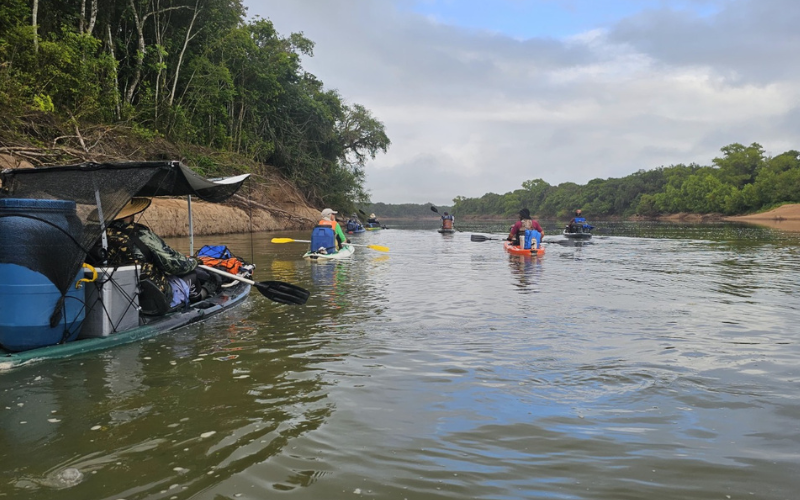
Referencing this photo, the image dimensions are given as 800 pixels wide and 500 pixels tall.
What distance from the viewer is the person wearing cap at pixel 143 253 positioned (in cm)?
558

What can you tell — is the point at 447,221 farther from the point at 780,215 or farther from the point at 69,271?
the point at 780,215

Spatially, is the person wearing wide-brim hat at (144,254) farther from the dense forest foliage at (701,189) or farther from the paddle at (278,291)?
the dense forest foliage at (701,189)

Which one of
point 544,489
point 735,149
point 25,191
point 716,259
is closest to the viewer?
point 544,489

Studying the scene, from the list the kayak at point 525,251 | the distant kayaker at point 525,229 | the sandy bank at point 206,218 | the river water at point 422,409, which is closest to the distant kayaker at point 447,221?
the sandy bank at point 206,218

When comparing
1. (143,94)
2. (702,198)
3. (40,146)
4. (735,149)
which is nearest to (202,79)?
(143,94)

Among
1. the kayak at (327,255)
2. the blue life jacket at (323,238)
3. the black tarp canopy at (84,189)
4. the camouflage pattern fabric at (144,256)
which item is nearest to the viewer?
the black tarp canopy at (84,189)

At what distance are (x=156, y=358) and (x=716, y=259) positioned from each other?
16212mm

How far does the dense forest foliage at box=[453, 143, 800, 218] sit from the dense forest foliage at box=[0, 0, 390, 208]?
174ft

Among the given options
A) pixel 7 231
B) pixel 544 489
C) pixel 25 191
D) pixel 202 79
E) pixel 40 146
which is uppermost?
pixel 202 79

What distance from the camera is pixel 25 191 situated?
502 cm

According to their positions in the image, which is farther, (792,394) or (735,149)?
(735,149)

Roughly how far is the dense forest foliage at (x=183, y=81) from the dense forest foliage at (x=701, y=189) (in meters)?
53.0

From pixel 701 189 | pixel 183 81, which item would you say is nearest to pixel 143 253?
pixel 183 81

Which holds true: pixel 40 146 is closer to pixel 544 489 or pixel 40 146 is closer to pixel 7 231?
pixel 7 231
